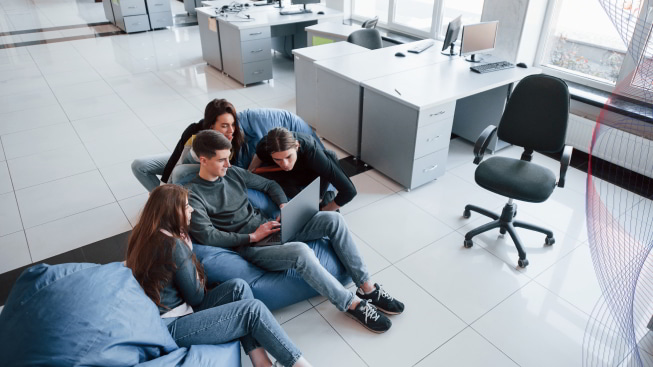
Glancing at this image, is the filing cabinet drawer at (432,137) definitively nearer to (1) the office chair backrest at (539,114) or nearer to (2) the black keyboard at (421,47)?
(1) the office chair backrest at (539,114)

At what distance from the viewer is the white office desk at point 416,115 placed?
3387 mm

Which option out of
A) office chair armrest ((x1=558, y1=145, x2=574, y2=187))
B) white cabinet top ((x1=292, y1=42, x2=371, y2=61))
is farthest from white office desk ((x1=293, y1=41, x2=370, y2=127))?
office chair armrest ((x1=558, y1=145, x2=574, y2=187))

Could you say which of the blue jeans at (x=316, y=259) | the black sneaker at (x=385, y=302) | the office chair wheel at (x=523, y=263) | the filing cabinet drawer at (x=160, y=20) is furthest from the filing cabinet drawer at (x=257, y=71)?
the office chair wheel at (x=523, y=263)

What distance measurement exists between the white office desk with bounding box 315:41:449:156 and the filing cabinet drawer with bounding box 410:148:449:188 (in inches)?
25.3

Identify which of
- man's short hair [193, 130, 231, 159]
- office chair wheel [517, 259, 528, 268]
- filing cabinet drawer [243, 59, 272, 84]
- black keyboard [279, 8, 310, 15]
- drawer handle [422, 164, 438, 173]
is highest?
black keyboard [279, 8, 310, 15]

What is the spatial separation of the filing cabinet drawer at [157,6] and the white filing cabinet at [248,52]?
3.16m

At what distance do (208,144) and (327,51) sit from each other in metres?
2.49

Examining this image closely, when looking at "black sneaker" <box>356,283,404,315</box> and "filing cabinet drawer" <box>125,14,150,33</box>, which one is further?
"filing cabinet drawer" <box>125,14,150,33</box>

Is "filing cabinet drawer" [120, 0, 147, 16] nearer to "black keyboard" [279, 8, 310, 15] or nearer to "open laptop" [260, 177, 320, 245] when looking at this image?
"black keyboard" [279, 8, 310, 15]

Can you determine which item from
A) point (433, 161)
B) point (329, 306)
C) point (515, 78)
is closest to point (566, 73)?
point (515, 78)

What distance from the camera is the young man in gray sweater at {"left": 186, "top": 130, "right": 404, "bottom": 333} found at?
7.64ft

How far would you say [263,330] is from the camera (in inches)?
76.8

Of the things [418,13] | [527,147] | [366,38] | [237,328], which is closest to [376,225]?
[527,147]

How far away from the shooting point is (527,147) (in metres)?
3.02
